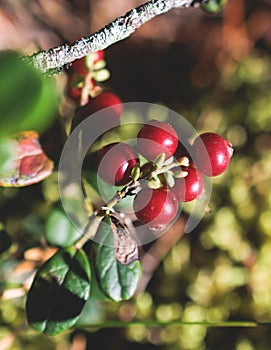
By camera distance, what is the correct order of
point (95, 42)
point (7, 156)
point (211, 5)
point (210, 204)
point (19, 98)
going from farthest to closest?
point (210, 204) → point (211, 5) → point (7, 156) → point (95, 42) → point (19, 98)

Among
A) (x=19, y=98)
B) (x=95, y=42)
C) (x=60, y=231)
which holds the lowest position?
(x=60, y=231)

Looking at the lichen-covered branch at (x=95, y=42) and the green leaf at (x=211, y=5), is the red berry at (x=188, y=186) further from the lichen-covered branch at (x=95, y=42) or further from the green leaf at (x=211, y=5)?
the green leaf at (x=211, y=5)

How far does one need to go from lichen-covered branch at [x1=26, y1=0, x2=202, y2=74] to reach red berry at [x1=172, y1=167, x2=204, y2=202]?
299 millimetres

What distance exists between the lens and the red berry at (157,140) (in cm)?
104

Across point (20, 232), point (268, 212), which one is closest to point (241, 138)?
point (268, 212)

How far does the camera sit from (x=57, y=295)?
1215mm

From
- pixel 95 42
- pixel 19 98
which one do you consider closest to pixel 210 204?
pixel 95 42

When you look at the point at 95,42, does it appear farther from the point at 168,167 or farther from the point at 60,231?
the point at 60,231

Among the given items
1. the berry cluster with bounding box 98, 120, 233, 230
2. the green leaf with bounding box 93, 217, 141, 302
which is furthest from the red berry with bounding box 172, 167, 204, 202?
the green leaf with bounding box 93, 217, 141, 302

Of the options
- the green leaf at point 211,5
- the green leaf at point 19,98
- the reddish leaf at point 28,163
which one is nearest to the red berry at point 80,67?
the reddish leaf at point 28,163

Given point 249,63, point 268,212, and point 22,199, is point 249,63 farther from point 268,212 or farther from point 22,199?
point 22,199

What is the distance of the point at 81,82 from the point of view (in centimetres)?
127

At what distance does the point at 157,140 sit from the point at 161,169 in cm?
6

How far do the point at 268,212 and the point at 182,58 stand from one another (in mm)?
753
